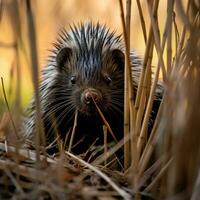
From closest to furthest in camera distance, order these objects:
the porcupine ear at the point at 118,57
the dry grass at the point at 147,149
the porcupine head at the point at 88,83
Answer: the dry grass at the point at 147,149 < the porcupine head at the point at 88,83 < the porcupine ear at the point at 118,57

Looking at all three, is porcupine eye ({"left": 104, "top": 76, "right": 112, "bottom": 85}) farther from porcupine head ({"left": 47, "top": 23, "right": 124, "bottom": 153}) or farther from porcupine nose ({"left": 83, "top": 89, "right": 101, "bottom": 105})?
porcupine nose ({"left": 83, "top": 89, "right": 101, "bottom": 105})

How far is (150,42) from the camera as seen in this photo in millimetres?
3221

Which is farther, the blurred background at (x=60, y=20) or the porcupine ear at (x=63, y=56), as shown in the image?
the blurred background at (x=60, y=20)

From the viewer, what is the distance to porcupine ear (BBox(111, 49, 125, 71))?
4.55 m

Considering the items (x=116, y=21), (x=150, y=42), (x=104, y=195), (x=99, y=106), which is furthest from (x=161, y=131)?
(x=116, y=21)

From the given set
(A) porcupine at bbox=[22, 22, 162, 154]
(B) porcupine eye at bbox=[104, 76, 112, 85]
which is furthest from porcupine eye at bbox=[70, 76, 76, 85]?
(B) porcupine eye at bbox=[104, 76, 112, 85]

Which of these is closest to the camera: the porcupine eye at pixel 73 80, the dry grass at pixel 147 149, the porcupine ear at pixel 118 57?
the dry grass at pixel 147 149

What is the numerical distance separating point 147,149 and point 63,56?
165cm

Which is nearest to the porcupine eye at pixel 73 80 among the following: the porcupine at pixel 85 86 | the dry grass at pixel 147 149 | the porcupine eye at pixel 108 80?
the porcupine at pixel 85 86

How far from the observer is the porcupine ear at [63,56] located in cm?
466

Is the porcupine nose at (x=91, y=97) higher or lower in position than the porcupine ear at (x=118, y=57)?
lower

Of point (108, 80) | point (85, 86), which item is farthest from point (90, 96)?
point (108, 80)

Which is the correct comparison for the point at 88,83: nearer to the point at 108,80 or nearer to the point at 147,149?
the point at 108,80

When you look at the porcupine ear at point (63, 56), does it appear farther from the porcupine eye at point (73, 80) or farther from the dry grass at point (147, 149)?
the dry grass at point (147, 149)
